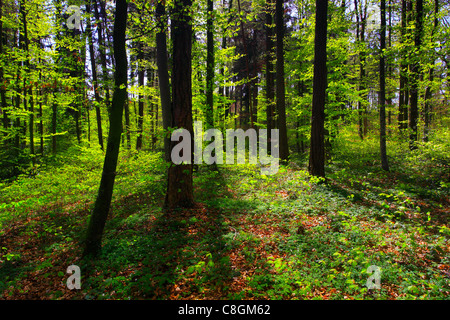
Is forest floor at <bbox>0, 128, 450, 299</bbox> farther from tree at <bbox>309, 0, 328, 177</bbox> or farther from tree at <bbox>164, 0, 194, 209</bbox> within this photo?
tree at <bbox>164, 0, 194, 209</bbox>

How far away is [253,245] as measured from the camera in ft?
15.3

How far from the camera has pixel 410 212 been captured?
5.87 meters

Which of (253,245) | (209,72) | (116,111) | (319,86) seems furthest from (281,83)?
(116,111)

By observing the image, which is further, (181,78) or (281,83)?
(281,83)

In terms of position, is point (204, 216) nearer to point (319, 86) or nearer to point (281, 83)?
point (319, 86)

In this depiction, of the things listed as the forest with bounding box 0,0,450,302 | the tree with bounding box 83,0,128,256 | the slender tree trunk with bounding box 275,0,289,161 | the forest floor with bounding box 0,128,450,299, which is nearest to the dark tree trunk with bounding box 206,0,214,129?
the forest with bounding box 0,0,450,302

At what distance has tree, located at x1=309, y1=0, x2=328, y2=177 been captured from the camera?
8.02 meters

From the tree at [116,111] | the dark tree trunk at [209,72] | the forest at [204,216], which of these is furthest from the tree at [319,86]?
the tree at [116,111]

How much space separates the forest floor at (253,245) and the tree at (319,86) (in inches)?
39.6

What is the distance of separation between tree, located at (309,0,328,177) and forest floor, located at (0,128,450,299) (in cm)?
101

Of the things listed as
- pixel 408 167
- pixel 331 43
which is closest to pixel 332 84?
pixel 331 43

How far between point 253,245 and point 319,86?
6.56 metres
